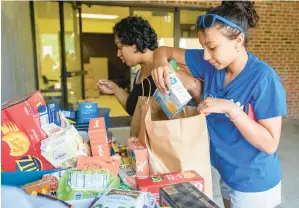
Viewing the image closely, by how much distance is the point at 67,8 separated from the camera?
458 cm

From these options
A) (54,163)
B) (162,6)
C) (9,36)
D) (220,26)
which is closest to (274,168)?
(220,26)

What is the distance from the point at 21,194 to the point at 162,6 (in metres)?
4.70

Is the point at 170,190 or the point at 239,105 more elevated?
the point at 239,105

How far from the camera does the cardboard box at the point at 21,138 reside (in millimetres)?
904

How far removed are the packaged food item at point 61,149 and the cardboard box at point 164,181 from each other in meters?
0.27

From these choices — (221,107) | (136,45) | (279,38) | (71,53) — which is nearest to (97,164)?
(221,107)

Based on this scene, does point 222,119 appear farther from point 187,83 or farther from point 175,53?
point 175,53

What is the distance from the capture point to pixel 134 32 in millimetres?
1545

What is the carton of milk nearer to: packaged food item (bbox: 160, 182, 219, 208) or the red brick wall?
packaged food item (bbox: 160, 182, 219, 208)

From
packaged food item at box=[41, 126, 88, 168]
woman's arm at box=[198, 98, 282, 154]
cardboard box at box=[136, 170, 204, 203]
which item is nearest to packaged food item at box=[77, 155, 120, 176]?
packaged food item at box=[41, 126, 88, 168]

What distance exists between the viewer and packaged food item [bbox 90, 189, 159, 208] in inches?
26.6

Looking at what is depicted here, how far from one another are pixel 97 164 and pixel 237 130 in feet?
1.93

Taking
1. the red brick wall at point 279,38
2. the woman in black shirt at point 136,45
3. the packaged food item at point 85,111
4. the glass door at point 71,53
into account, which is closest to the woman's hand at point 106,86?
the woman in black shirt at point 136,45

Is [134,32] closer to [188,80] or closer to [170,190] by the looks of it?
[188,80]
